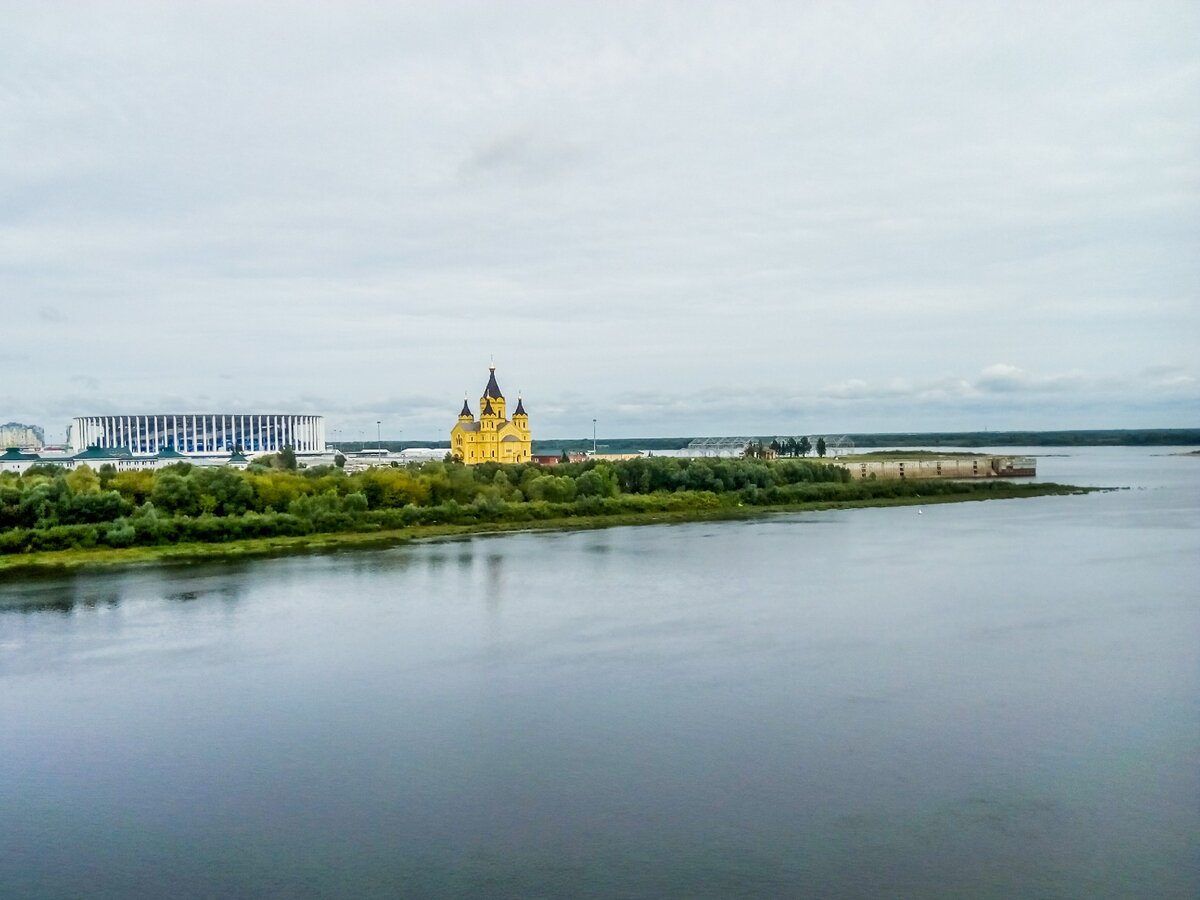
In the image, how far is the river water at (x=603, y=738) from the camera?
4.14 m

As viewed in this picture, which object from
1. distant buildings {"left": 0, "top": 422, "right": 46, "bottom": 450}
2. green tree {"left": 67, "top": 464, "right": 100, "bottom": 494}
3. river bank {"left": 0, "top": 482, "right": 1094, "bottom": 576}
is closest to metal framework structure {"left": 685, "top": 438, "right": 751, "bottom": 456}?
river bank {"left": 0, "top": 482, "right": 1094, "bottom": 576}

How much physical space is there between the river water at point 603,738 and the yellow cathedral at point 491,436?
18293mm

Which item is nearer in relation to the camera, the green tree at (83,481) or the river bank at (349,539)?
the river bank at (349,539)

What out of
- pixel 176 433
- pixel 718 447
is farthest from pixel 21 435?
pixel 718 447

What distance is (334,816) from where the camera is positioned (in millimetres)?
4645

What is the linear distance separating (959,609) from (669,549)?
5.05 metres

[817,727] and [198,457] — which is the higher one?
[198,457]

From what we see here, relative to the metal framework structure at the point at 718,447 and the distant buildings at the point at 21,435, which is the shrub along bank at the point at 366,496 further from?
the distant buildings at the point at 21,435

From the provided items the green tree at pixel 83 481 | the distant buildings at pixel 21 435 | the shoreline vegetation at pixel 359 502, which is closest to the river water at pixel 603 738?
the shoreline vegetation at pixel 359 502

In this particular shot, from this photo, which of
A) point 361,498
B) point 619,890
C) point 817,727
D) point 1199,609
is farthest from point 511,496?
point 619,890

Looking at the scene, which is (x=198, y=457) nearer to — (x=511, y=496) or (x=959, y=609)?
(x=511, y=496)

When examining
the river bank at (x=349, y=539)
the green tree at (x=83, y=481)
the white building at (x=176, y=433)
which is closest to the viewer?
the river bank at (x=349, y=539)

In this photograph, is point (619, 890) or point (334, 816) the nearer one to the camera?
point (619, 890)

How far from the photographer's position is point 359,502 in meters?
16.0
